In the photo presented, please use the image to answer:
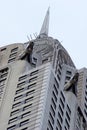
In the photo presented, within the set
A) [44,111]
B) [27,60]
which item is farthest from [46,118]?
[27,60]

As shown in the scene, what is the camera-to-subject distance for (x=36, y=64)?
639ft

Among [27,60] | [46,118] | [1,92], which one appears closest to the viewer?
[46,118]

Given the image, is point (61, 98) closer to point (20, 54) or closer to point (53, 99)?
point (53, 99)

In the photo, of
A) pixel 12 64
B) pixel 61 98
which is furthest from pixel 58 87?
pixel 12 64

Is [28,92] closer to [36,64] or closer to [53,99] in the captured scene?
[53,99]

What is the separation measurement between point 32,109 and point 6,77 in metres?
18.6

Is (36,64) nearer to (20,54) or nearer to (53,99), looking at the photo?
(20,54)

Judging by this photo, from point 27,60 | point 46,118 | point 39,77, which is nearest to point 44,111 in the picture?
point 46,118

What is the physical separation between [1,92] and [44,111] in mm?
16246

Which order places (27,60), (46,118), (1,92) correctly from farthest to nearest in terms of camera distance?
(27,60) → (1,92) → (46,118)

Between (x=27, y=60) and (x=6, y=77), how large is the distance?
340 inches

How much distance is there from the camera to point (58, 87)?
584 ft

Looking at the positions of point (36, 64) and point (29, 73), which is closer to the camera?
point (29, 73)

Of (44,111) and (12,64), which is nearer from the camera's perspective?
(44,111)
